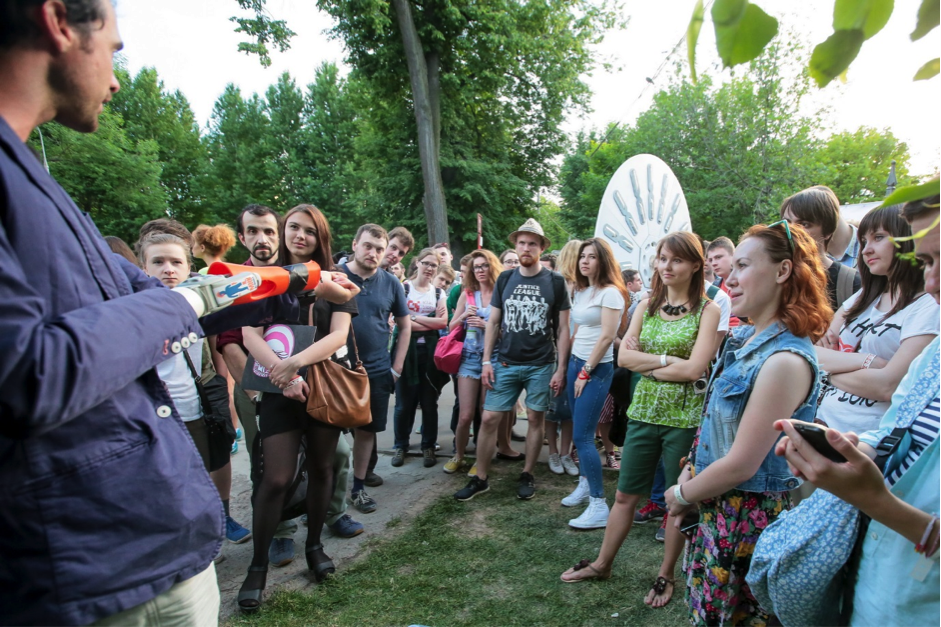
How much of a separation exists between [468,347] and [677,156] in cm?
2172

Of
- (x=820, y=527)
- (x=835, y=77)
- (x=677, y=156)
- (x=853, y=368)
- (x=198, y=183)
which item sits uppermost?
(x=677, y=156)

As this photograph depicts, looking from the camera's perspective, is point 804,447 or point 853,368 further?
point 853,368

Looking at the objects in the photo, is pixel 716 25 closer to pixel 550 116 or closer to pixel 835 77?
pixel 835 77

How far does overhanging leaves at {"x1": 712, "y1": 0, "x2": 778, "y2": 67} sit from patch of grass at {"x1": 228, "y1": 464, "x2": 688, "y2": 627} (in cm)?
271

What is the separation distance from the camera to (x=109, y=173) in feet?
69.5

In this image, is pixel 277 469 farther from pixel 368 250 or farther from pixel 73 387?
pixel 73 387

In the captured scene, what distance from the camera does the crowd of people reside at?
36.4 inches

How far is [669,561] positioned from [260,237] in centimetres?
292

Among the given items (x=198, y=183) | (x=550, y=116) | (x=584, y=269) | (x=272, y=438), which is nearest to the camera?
(x=272, y=438)

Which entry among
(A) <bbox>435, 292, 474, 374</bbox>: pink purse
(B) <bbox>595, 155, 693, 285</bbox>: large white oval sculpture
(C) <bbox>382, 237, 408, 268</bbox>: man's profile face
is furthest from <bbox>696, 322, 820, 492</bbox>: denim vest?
(B) <bbox>595, 155, 693, 285</bbox>: large white oval sculpture

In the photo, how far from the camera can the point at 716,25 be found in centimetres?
68

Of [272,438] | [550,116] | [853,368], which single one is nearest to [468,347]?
[272,438]

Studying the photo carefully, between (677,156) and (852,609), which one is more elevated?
(677,156)

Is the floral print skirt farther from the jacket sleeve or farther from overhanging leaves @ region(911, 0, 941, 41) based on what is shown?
the jacket sleeve
